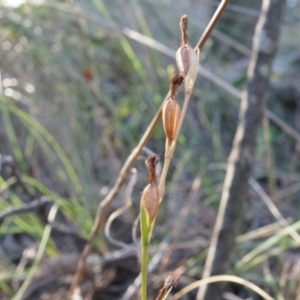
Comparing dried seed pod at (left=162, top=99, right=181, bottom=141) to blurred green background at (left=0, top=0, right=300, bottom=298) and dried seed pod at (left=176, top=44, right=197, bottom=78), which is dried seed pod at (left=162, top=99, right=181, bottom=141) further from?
blurred green background at (left=0, top=0, right=300, bottom=298)

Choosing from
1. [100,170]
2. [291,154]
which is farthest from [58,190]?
[291,154]

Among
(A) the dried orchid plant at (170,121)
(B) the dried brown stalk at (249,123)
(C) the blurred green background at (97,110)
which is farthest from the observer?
(C) the blurred green background at (97,110)

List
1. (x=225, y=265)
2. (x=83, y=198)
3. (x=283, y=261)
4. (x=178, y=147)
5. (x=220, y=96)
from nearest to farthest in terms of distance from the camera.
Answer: (x=225, y=265) < (x=283, y=261) < (x=83, y=198) < (x=178, y=147) < (x=220, y=96)

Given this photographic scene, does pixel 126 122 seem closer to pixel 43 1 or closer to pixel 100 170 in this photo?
pixel 100 170

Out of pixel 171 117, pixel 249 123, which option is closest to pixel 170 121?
pixel 171 117

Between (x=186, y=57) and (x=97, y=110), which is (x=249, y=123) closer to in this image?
(x=186, y=57)

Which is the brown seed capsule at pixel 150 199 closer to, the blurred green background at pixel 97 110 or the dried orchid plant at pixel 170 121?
the dried orchid plant at pixel 170 121

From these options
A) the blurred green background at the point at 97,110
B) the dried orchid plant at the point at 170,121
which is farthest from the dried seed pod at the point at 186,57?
the blurred green background at the point at 97,110

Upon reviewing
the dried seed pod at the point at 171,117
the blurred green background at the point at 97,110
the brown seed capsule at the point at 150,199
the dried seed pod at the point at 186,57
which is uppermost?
the dried seed pod at the point at 186,57

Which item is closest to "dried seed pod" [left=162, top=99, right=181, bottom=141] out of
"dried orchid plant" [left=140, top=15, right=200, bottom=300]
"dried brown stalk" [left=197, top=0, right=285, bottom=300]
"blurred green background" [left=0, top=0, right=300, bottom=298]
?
"dried orchid plant" [left=140, top=15, right=200, bottom=300]
